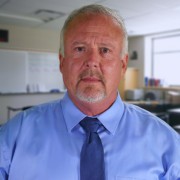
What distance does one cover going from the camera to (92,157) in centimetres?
86

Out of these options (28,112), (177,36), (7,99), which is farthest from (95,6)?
(177,36)

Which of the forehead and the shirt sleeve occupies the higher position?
the forehead

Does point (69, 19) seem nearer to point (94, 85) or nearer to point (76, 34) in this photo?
point (76, 34)

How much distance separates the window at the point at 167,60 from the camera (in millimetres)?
6797

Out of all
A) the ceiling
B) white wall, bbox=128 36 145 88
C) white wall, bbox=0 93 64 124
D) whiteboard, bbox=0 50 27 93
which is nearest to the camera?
the ceiling

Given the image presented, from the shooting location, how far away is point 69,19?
97 cm

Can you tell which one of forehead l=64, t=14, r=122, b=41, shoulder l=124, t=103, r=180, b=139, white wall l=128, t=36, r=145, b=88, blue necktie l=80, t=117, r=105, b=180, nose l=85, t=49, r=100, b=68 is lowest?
blue necktie l=80, t=117, r=105, b=180

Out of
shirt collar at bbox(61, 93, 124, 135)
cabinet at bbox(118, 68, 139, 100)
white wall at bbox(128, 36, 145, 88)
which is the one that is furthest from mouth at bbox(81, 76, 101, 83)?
white wall at bbox(128, 36, 145, 88)

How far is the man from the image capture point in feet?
2.84

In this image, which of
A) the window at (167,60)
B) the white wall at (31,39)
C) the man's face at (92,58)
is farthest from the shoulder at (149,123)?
the window at (167,60)

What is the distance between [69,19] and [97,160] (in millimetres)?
505

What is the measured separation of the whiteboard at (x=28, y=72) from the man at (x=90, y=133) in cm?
550

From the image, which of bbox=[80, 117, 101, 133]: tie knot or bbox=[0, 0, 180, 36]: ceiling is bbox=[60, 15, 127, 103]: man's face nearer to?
bbox=[80, 117, 101, 133]: tie knot

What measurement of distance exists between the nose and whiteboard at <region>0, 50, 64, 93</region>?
5.58 meters
